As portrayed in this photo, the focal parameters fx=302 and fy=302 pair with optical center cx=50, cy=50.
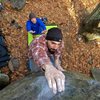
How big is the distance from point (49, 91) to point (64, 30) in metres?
6.03

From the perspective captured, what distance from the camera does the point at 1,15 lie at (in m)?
9.07

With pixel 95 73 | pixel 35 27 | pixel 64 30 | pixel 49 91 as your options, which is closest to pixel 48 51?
pixel 49 91

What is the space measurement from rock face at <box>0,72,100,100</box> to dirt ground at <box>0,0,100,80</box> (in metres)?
3.70

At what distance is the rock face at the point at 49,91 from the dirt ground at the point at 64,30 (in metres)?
3.70

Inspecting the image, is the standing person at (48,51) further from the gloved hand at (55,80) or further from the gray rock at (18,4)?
the gray rock at (18,4)

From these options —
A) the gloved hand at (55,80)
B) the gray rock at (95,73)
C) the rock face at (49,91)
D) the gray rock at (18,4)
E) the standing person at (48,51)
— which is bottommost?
the gray rock at (95,73)

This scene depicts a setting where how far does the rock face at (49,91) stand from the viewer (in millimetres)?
3715

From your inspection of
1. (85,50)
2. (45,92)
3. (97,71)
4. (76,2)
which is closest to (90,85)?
(45,92)

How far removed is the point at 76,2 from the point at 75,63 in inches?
97.9

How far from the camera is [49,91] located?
147 inches

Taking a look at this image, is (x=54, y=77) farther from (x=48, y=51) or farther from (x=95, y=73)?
(x=95, y=73)

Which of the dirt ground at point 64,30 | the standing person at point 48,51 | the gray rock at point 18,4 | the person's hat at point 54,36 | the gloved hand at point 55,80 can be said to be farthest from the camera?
the gray rock at point 18,4

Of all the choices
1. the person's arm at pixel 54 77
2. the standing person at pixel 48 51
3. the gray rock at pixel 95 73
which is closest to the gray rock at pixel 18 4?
the gray rock at pixel 95 73

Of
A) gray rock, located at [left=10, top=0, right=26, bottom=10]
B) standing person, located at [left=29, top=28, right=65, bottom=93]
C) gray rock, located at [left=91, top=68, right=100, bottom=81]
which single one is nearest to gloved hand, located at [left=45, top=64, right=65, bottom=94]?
standing person, located at [left=29, top=28, right=65, bottom=93]
